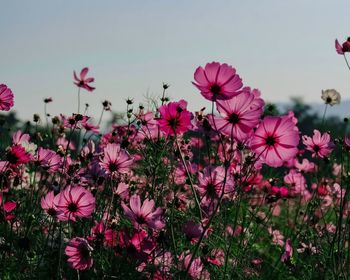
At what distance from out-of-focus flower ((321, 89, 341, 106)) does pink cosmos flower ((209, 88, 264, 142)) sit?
1.81 metres

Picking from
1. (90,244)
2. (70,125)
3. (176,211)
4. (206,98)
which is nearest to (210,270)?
(176,211)

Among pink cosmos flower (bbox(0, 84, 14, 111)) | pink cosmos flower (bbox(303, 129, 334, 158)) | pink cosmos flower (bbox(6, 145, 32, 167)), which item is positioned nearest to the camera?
pink cosmos flower (bbox(6, 145, 32, 167))

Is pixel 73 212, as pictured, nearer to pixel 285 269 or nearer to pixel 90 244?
pixel 90 244

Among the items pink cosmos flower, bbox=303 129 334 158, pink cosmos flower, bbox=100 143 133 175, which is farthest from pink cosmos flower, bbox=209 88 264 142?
pink cosmos flower, bbox=303 129 334 158

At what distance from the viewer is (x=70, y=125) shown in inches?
97.6

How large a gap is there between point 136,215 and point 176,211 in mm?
478

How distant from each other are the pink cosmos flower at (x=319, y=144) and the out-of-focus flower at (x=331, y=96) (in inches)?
32.8

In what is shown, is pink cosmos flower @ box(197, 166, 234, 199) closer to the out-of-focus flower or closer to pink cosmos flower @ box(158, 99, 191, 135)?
pink cosmos flower @ box(158, 99, 191, 135)

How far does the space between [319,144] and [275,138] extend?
96 centimetres


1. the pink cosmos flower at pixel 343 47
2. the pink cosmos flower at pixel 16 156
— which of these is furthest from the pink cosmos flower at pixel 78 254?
the pink cosmos flower at pixel 343 47

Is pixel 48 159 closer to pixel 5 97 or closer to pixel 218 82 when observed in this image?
pixel 5 97

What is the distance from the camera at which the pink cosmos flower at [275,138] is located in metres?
1.49

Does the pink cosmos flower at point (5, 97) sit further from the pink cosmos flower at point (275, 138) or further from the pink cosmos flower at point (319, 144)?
the pink cosmos flower at point (319, 144)

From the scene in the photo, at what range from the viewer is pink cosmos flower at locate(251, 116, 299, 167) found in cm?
149
